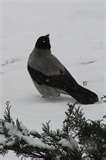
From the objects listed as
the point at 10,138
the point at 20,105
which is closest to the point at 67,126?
the point at 10,138

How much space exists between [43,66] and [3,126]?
16.7 ft

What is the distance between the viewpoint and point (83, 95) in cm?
669

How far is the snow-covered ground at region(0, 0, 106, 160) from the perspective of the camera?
6.22m

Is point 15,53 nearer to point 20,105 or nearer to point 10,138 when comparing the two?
point 20,105

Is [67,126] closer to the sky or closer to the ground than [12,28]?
closer to the ground

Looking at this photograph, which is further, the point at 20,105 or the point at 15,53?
the point at 15,53

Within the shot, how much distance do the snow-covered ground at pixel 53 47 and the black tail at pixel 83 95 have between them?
109 mm

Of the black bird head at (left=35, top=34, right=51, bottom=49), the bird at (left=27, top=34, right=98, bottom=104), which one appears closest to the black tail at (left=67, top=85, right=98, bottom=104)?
the bird at (left=27, top=34, right=98, bottom=104)

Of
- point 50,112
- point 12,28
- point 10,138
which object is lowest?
point 50,112

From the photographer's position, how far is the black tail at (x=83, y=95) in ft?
21.4

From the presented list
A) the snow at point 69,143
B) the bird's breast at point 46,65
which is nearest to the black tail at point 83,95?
the bird's breast at point 46,65

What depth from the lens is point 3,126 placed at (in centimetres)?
166

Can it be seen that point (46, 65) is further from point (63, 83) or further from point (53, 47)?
point (53, 47)

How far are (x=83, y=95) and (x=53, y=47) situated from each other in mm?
3686
